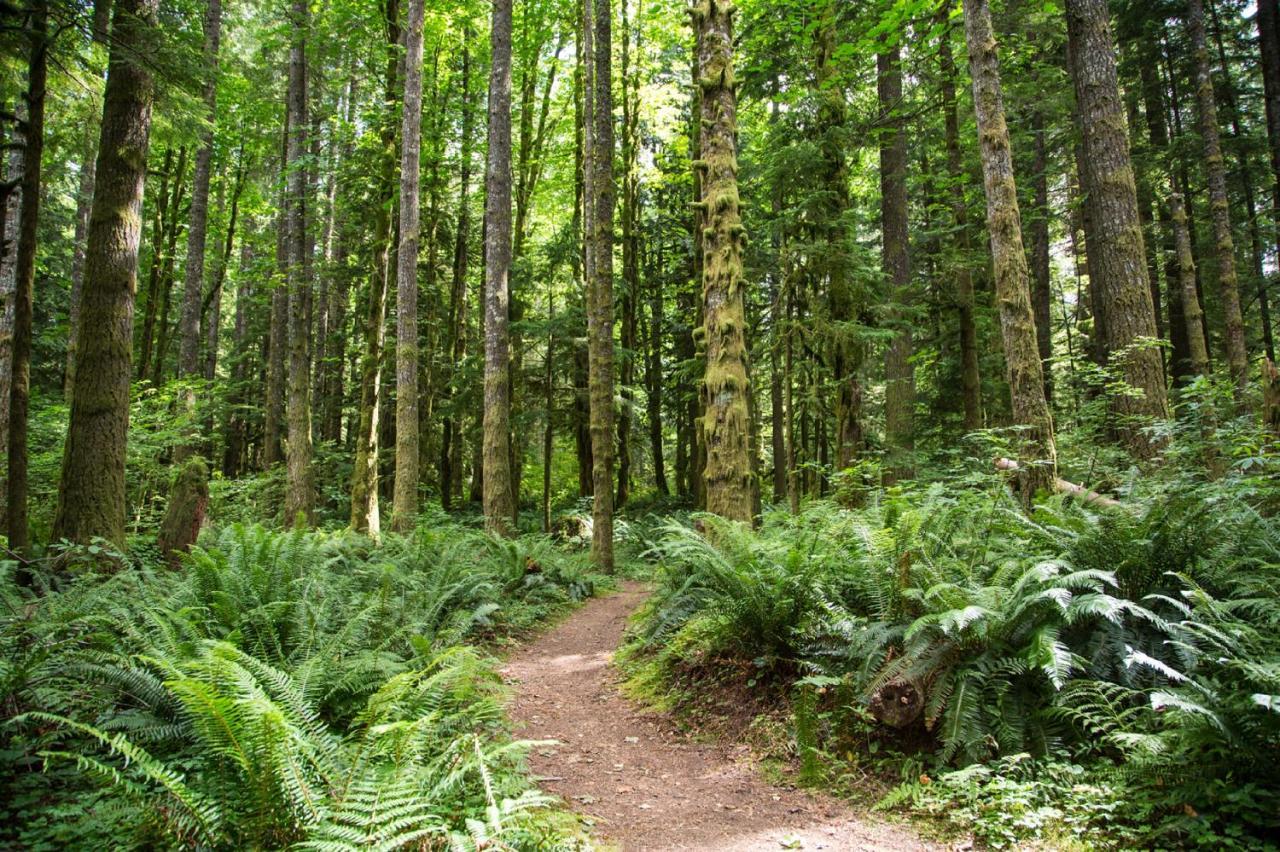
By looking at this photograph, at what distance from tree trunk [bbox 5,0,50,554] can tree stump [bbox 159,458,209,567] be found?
1300 mm

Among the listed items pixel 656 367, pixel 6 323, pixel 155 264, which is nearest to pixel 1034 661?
A: pixel 6 323

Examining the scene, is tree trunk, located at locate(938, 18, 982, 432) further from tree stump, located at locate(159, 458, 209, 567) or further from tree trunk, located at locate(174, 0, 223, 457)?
tree trunk, located at locate(174, 0, 223, 457)

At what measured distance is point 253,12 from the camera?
75.7 feet

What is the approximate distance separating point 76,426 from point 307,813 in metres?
5.78

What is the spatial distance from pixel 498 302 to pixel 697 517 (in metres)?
7.28

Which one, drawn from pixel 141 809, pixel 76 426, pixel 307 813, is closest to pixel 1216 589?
pixel 307 813

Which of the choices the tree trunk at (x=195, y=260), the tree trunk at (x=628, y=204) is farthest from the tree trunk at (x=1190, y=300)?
the tree trunk at (x=195, y=260)

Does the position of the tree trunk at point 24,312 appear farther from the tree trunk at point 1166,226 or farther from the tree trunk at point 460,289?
the tree trunk at point 1166,226

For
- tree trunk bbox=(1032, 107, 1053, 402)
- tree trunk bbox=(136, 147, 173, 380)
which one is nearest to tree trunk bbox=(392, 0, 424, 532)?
tree trunk bbox=(136, 147, 173, 380)

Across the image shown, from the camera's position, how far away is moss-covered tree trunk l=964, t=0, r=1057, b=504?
7070mm

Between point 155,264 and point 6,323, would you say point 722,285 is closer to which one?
point 6,323

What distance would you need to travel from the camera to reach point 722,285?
764 centimetres

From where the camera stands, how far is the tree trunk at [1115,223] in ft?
27.1

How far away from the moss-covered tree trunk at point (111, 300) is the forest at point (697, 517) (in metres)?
0.04
